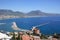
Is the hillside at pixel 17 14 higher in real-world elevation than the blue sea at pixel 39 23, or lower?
higher

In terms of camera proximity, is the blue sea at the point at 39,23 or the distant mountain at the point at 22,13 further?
the distant mountain at the point at 22,13

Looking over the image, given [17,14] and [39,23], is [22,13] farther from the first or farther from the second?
[39,23]

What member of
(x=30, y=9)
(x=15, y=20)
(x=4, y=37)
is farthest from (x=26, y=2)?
(x=4, y=37)

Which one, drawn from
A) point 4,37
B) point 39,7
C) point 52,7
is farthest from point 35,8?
point 4,37

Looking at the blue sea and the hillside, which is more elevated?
the hillside

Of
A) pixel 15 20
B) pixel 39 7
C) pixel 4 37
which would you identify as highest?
pixel 39 7

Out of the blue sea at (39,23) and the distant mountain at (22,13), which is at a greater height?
the distant mountain at (22,13)

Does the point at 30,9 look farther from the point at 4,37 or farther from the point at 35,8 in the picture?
the point at 4,37

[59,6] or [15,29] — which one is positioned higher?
[59,6]

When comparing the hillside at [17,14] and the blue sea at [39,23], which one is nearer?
the blue sea at [39,23]
